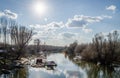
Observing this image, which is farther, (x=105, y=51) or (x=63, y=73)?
(x=105, y=51)

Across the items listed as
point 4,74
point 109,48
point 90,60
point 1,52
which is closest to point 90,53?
point 90,60

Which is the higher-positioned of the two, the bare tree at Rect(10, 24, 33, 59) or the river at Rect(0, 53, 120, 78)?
the bare tree at Rect(10, 24, 33, 59)

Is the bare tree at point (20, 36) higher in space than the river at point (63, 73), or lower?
higher

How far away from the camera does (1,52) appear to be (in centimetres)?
5916

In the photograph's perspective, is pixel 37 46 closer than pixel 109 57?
No

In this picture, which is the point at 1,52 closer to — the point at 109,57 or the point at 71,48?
the point at 109,57

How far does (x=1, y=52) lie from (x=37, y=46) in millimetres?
84232

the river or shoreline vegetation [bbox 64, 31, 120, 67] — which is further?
shoreline vegetation [bbox 64, 31, 120, 67]

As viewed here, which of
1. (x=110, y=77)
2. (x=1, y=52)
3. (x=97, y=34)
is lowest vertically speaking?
(x=110, y=77)

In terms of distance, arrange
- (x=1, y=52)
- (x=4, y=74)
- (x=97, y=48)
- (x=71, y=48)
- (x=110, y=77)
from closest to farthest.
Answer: (x=4, y=74), (x=110, y=77), (x=1, y=52), (x=97, y=48), (x=71, y=48)

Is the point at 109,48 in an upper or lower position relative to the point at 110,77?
upper

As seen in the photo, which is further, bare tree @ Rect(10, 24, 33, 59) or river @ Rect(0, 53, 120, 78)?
bare tree @ Rect(10, 24, 33, 59)

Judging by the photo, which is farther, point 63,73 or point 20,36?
point 20,36

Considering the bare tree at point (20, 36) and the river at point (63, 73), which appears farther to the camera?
the bare tree at point (20, 36)
